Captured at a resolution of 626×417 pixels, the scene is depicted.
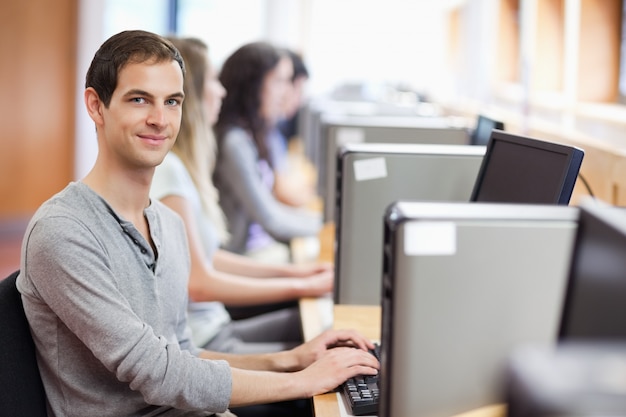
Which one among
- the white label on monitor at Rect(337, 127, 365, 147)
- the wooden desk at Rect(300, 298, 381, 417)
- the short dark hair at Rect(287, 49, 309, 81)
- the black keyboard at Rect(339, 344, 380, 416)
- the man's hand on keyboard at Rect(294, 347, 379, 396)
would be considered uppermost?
the short dark hair at Rect(287, 49, 309, 81)

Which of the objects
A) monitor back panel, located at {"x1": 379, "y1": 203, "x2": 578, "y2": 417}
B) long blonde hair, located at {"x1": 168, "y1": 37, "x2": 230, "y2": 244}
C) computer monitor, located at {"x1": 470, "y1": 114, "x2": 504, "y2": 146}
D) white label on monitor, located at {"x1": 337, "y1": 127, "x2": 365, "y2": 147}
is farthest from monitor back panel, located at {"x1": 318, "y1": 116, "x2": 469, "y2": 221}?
monitor back panel, located at {"x1": 379, "y1": 203, "x2": 578, "y2": 417}

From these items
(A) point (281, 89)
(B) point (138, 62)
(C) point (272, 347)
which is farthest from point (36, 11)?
(B) point (138, 62)

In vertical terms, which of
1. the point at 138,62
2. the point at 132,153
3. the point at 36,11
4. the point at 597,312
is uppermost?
the point at 36,11

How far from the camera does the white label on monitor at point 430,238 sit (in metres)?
1.09

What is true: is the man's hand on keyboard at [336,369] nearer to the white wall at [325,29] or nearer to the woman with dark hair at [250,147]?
the woman with dark hair at [250,147]

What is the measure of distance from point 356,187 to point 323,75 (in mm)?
6409

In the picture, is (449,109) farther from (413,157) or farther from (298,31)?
(298,31)

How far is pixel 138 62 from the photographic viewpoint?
1494mm

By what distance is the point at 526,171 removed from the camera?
1671 millimetres

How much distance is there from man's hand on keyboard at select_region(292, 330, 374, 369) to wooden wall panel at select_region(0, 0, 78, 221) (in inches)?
175

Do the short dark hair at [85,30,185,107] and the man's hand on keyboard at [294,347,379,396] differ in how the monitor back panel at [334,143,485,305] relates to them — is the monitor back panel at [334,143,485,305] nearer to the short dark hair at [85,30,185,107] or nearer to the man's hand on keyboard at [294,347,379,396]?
the man's hand on keyboard at [294,347,379,396]

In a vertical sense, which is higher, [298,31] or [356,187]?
[298,31]

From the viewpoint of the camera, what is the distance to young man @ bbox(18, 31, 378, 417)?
4.48 ft

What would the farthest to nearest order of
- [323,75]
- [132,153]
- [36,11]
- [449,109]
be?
[323,75] < [36,11] < [449,109] < [132,153]
